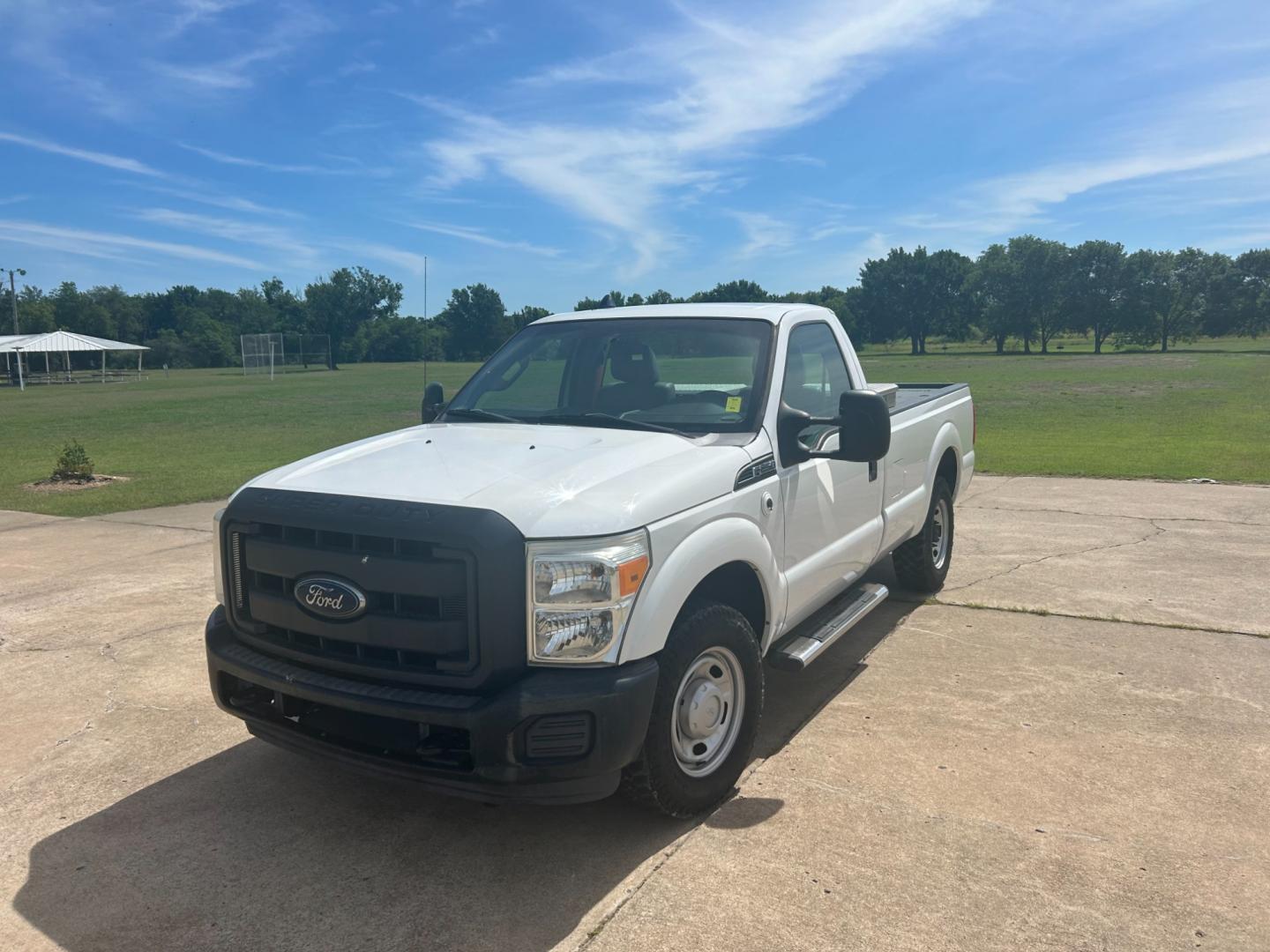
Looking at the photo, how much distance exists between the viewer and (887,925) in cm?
285

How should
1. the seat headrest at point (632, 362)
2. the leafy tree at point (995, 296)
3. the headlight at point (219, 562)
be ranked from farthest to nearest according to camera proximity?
the leafy tree at point (995, 296) → the seat headrest at point (632, 362) → the headlight at point (219, 562)

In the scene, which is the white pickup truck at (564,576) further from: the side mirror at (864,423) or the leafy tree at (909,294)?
the leafy tree at (909,294)

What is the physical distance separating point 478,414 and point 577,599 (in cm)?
183

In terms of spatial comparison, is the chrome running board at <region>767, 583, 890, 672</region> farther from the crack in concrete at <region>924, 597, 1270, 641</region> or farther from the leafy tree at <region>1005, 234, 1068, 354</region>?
the leafy tree at <region>1005, 234, 1068, 354</region>

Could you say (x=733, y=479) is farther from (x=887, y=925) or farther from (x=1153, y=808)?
(x=1153, y=808)

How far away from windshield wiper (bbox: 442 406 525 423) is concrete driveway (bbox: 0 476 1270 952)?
66.4 inches

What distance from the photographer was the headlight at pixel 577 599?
9.65 ft

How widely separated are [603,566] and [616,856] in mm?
1089

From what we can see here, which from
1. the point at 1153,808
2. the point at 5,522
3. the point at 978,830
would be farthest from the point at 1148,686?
the point at 5,522

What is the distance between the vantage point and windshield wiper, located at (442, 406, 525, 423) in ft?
14.5

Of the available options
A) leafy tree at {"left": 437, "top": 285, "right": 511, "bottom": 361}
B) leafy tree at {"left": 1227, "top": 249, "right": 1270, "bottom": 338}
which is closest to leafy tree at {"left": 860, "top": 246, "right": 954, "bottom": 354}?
leafy tree at {"left": 1227, "top": 249, "right": 1270, "bottom": 338}

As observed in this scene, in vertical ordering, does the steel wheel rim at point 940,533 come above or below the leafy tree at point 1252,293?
below

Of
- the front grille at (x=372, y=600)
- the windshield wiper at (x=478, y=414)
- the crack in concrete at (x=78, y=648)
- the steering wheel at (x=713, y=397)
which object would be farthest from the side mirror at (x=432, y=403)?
the crack in concrete at (x=78, y=648)

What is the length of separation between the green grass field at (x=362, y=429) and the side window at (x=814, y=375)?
8239 mm
